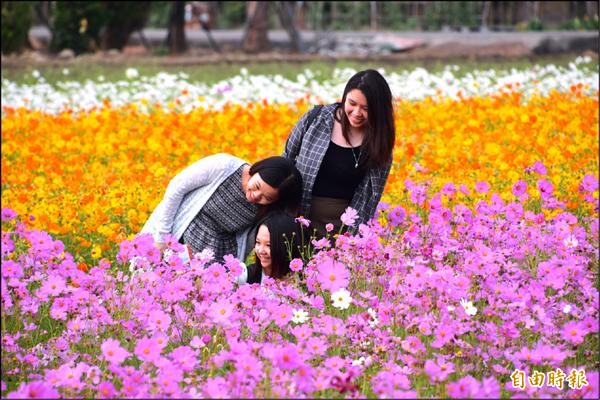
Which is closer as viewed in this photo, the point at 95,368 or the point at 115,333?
the point at 95,368

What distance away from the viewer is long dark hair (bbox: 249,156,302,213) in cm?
464

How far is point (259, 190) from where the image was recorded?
15.3 feet

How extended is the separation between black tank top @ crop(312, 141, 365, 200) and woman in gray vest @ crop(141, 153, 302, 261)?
0.37m

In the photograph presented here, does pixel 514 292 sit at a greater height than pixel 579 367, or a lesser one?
greater

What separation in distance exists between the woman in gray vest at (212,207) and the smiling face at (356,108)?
1.35 ft

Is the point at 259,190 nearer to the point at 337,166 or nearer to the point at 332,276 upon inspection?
the point at 337,166

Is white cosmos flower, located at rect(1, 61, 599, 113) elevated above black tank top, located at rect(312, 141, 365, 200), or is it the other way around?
black tank top, located at rect(312, 141, 365, 200)

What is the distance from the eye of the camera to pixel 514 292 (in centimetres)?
357

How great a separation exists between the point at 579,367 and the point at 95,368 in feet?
5.00

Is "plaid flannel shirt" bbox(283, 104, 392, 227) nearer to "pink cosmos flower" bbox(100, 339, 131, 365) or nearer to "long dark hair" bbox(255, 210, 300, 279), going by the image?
"long dark hair" bbox(255, 210, 300, 279)

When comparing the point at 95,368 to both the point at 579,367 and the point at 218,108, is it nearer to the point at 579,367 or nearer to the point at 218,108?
the point at 579,367

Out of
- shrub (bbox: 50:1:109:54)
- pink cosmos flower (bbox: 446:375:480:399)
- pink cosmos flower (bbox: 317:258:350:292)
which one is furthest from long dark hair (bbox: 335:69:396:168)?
shrub (bbox: 50:1:109:54)

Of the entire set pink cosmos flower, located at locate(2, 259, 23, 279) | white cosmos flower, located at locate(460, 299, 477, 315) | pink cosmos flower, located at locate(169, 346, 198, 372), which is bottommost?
pink cosmos flower, located at locate(169, 346, 198, 372)

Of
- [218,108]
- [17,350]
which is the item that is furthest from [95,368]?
[218,108]
